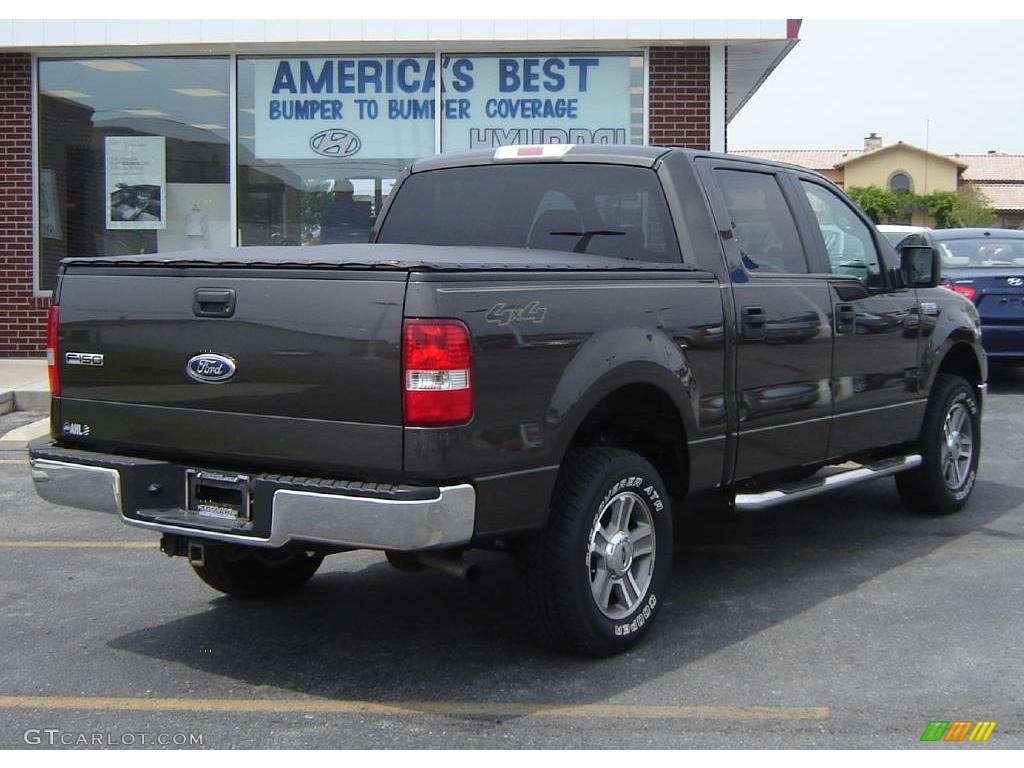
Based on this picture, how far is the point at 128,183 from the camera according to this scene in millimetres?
14297

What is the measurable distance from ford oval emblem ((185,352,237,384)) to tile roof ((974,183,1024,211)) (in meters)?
107

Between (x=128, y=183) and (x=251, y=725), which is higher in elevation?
(x=128, y=183)

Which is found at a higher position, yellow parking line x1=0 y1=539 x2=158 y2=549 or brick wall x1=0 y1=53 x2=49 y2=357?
brick wall x1=0 y1=53 x2=49 y2=357

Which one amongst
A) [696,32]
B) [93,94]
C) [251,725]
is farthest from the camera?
[93,94]

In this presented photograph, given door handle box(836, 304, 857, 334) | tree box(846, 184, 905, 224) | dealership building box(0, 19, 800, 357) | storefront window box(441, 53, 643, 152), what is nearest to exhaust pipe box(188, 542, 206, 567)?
door handle box(836, 304, 857, 334)

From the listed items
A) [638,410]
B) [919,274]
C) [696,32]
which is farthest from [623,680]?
[696,32]

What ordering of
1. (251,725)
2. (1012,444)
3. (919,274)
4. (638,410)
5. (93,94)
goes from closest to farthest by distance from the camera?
(251,725) < (638,410) < (919,274) < (1012,444) < (93,94)

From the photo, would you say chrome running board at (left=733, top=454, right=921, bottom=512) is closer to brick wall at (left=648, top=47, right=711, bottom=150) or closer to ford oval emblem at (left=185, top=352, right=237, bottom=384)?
ford oval emblem at (left=185, top=352, right=237, bottom=384)

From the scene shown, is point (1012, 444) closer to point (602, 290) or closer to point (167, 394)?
point (602, 290)

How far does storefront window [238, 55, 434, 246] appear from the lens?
14.1 meters

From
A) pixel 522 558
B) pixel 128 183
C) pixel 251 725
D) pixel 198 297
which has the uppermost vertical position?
pixel 128 183

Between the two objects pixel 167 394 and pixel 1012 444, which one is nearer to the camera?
pixel 167 394

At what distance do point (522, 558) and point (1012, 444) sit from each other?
653 centimetres

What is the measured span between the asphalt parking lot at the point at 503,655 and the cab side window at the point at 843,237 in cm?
142
